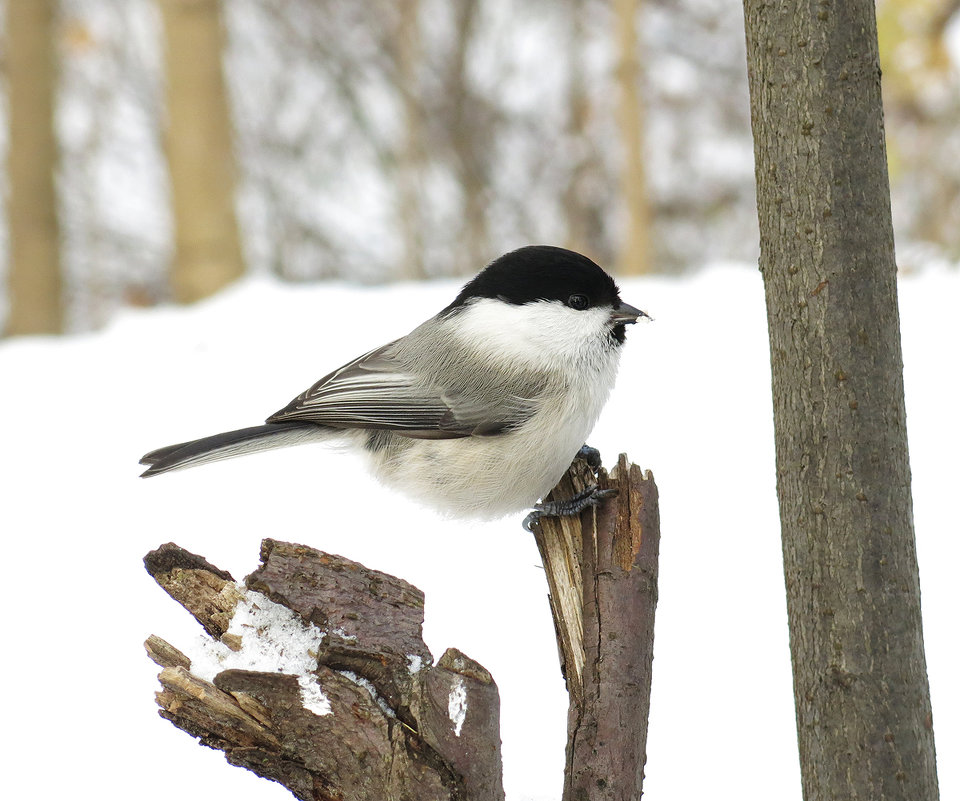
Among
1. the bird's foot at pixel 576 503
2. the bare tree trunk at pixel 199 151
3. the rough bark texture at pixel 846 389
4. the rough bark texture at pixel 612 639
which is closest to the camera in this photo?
the rough bark texture at pixel 846 389

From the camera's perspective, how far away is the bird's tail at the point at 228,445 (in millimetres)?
1969

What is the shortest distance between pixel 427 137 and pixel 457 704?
27.6 feet

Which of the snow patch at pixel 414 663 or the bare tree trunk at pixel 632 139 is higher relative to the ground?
the bare tree trunk at pixel 632 139

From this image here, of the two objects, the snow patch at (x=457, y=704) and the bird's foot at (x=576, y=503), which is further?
the bird's foot at (x=576, y=503)

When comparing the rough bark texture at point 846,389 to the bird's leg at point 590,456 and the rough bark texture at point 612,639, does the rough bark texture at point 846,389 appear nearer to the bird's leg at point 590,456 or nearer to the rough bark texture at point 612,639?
the rough bark texture at point 612,639

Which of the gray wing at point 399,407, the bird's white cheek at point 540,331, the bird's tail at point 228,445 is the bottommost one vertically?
the bird's tail at point 228,445

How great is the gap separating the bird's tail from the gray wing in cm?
3

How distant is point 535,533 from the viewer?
1938mm

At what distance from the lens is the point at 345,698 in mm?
1495

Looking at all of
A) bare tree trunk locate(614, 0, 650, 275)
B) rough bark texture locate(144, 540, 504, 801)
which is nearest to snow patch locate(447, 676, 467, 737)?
rough bark texture locate(144, 540, 504, 801)

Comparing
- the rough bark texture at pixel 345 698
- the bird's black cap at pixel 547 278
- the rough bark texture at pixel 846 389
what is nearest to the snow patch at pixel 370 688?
the rough bark texture at pixel 345 698

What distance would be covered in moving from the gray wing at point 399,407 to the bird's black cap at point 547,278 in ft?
0.73

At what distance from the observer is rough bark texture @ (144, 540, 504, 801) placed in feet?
4.83

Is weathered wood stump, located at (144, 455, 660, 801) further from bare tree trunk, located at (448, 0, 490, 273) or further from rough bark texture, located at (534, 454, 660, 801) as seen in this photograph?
bare tree trunk, located at (448, 0, 490, 273)
